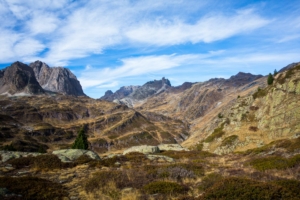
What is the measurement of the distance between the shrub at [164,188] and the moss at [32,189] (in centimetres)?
513

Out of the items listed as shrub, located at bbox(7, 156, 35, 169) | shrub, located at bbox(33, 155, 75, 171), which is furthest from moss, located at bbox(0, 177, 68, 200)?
shrub, located at bbox(7, 156, 35, 169)

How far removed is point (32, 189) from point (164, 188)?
26.9ft

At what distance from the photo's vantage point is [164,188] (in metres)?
12.1

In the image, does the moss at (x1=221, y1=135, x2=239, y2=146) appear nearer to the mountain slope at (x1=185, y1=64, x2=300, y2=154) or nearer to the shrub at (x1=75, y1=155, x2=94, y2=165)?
the mountain slope at (x1=185, y1=64, x2=300, y2=154)

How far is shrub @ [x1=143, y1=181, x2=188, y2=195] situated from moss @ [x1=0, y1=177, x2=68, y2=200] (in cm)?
513

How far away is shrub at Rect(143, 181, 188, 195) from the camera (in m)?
11.8

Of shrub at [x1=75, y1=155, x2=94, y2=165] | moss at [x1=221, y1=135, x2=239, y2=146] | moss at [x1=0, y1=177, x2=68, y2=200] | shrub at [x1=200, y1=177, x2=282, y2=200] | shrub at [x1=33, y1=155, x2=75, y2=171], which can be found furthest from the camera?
moss at [x1=221, y1=135, x2=239, y2=146]

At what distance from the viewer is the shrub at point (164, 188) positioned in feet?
38.7

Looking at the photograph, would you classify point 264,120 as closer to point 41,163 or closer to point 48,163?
point 48,163

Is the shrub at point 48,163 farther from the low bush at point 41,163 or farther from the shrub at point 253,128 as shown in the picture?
the shrub at point 253,128

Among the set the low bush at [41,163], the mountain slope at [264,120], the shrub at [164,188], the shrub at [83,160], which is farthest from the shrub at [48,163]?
the mountain slope at [264,120]

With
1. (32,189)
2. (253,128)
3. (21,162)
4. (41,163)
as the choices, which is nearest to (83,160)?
(41,163)

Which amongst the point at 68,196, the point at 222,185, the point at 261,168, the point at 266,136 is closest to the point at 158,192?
the point at 222,185

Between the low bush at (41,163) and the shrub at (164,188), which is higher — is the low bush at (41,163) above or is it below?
above
